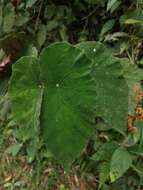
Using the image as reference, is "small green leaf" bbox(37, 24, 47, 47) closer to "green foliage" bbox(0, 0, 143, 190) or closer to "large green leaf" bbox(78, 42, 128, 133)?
"green foliage" bbox(0, 0, 143, 190)

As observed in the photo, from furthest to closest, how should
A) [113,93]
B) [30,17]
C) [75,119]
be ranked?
1. [30,17]
2. [113,93]
3. [75,119]


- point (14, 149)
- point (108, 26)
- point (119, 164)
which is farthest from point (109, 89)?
point (14, 149)

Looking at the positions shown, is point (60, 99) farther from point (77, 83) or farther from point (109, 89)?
point (109, 89)

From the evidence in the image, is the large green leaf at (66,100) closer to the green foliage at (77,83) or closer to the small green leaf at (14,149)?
the green foliage at (77,83)

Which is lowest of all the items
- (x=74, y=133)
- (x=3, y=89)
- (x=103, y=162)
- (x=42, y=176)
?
(x=42, y=176)

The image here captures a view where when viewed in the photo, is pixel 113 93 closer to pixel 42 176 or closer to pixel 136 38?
pixel 136 38

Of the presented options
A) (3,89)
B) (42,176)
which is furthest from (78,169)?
(3,89)
